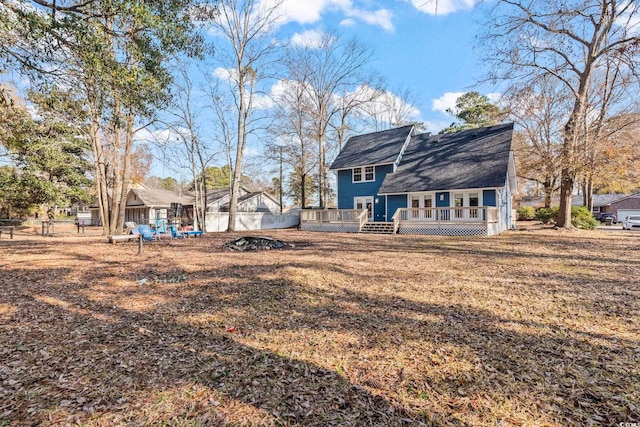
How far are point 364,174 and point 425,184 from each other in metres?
5.50

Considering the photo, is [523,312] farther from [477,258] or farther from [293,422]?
[477,258]

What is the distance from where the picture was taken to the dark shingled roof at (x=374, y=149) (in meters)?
23.7

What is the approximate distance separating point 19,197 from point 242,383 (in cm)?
3121

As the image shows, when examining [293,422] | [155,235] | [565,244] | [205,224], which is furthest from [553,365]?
[205,224]

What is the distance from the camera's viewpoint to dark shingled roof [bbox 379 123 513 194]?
60.2 feet

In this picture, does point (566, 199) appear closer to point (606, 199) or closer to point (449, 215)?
point (449, 215)

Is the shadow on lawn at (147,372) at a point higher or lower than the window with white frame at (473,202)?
lower

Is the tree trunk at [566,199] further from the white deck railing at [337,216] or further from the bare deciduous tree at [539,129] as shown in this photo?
the white deck railing at [337,216]

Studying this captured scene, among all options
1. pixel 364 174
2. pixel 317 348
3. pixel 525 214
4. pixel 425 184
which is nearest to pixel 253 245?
pixel 317 348

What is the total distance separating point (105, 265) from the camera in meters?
8.23

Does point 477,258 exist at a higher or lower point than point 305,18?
lower

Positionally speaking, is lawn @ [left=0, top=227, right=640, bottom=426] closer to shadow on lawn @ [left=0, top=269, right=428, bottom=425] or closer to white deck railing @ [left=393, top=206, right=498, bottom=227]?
shadow on lawn @ [left=0, top=269, right=428, bottom=425]

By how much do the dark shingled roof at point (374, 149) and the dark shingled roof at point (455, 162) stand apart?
1036 mm

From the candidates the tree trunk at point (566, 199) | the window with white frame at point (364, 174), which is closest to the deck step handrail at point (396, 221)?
the window with white frame at point (364, 174)
